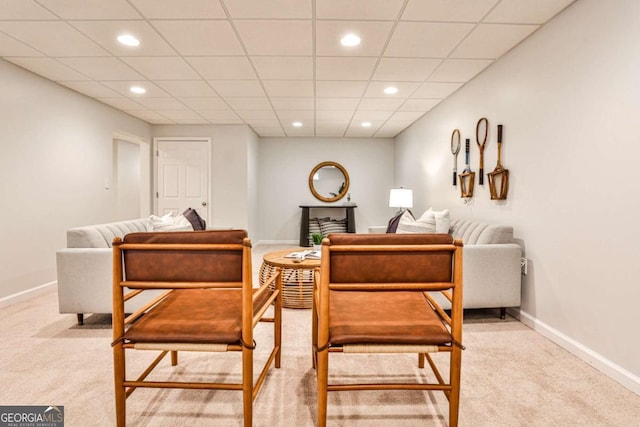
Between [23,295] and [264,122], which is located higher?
[264,122]

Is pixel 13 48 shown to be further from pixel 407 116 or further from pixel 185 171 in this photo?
pixel 407 116

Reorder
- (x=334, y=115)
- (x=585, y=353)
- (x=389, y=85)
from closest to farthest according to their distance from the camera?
(x=585, y=353) → (x=389, y=85) → (x=334, y=115)

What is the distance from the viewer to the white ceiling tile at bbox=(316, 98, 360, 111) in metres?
4.55

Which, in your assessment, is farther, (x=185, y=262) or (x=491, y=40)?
(x=491, y=40)

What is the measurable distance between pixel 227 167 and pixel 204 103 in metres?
1.58

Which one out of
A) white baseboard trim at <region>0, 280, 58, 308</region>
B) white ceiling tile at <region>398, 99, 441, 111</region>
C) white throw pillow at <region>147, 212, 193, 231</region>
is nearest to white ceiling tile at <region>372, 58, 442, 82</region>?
white ceiling tile at <region>398, 99, 441, 111</region>

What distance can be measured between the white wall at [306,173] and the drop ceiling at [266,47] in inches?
104

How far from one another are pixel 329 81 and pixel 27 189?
3315 millimetres

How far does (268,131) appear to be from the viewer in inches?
269

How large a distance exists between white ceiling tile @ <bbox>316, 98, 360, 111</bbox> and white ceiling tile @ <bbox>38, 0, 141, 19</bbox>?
8.21 feet

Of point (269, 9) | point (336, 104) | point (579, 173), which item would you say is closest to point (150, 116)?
point (336, 104)

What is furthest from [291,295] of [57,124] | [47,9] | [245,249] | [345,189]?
[345,189]

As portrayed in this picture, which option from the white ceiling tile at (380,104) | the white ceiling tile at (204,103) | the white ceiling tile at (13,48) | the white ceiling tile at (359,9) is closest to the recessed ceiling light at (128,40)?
the white ceiling tile at (13,48)

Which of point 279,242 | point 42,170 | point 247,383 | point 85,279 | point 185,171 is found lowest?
point 279,242
